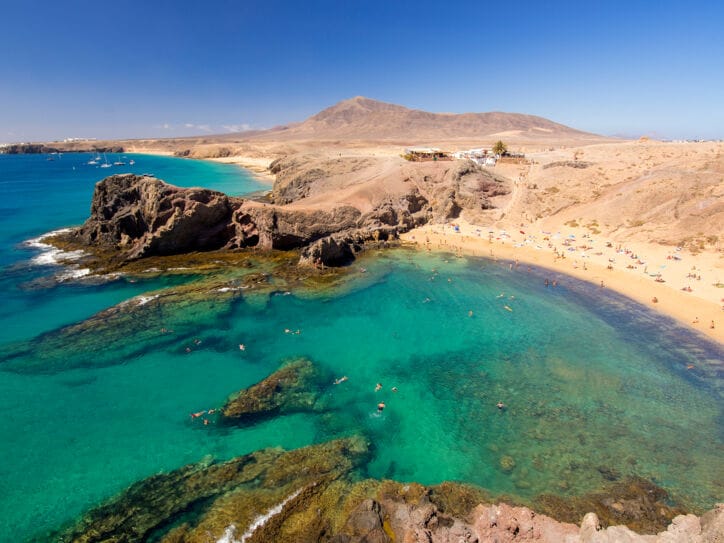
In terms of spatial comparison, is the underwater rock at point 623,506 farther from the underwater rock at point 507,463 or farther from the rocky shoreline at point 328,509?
the underwater rock at point 507,463

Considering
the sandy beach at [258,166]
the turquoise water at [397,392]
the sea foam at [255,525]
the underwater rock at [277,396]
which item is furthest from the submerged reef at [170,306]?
the sandy beach at [258,166]

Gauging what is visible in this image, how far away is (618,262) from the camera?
3744 cm

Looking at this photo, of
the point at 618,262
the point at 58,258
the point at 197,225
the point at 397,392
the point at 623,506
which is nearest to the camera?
the point at 623,506

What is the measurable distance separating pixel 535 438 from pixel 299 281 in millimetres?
22580

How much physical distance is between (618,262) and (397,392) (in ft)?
94.7

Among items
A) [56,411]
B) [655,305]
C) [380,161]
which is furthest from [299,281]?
[380,161]

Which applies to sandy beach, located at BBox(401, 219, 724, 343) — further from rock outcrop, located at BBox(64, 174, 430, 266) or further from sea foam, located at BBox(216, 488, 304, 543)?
sea foam, located at BBox(216, 488, 304, 543)

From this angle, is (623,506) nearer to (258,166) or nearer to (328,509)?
(328,509)

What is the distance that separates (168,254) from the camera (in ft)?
133

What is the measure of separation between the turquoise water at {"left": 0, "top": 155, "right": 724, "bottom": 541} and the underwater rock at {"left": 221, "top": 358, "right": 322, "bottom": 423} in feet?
2.36

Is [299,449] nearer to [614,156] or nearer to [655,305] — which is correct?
[655,305]

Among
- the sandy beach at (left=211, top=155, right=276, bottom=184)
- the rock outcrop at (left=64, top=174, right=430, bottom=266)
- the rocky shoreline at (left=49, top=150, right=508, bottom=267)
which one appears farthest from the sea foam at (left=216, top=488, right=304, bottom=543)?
the sandy beach at (left=211, top=155, right=276, bottom=184)

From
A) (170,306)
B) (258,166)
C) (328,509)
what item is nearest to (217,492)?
(328,509)

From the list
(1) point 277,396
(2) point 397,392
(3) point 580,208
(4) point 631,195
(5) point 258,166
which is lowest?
(2) point 397,392
